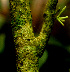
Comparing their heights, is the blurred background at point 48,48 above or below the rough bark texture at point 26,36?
below

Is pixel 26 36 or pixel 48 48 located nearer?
pixel 26 36

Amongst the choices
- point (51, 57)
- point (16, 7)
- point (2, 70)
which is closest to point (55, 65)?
point (51, 57)

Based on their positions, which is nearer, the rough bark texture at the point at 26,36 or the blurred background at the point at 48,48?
the rough bark texture at the point at 26,36

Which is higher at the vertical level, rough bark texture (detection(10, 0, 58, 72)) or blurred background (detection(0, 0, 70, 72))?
rough bark texture (detection(10, 0, 58, 72))

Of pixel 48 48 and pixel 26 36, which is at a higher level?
pixel 26 36

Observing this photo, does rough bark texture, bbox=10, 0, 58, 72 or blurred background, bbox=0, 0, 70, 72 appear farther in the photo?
blurred background, bbox=0, 0, 70, 72

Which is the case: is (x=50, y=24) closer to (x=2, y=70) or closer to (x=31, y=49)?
(x=31, y=49)
